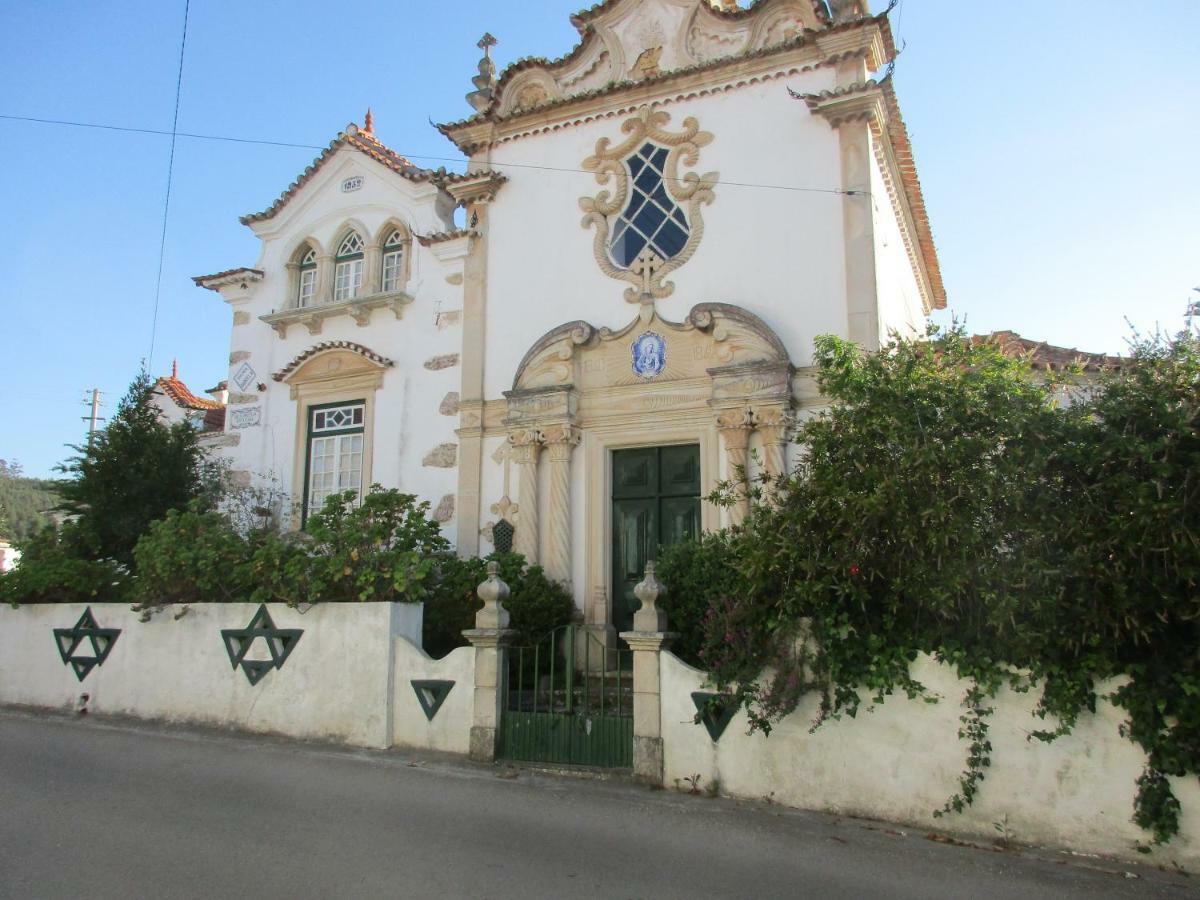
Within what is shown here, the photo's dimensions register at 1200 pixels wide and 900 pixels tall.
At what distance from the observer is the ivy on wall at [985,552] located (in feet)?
19.3

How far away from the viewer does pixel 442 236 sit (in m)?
13.4

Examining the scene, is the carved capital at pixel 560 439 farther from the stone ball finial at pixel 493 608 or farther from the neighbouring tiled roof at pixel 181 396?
the neighbouring tiled roof at pixel 181 396

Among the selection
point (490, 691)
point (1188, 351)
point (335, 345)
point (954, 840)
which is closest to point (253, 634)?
point (490, 691)

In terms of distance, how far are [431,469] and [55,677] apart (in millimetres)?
5145

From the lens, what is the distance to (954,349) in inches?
281

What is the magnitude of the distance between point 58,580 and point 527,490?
5.89 m

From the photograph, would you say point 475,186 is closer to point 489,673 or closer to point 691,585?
point 691,585

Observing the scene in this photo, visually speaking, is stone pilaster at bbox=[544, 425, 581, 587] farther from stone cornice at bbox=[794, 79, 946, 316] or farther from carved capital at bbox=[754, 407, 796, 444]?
stone cornice at bbox=[794, 79, 946, 316]

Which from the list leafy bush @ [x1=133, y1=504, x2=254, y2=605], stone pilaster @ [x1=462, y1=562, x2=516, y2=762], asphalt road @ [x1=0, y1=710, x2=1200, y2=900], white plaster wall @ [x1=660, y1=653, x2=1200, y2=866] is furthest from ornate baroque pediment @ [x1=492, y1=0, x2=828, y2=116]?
asphalt road @ [x1=0, y1=710, x2=1200, y2=900]

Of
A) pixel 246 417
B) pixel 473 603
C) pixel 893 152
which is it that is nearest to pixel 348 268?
pixel 246 417

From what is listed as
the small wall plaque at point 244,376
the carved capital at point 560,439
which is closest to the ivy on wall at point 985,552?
the carved capital at point 560,439

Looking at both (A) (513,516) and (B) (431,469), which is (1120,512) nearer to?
(A) (513,516)

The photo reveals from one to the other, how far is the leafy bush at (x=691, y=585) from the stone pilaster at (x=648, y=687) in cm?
142

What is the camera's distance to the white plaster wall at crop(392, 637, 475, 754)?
8.48 meters
